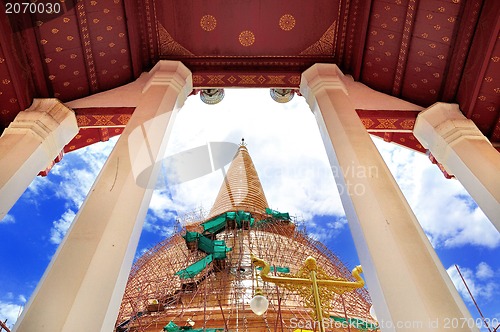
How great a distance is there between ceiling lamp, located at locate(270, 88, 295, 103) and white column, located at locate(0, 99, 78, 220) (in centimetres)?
268

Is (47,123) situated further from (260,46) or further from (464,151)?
(464,151)

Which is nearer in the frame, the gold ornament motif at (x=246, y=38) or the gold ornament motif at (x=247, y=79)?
the gold ornament motif at (x=246, y=38)

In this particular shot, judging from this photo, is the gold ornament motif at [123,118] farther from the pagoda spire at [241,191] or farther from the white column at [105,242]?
the pagoda spire at [241,191]

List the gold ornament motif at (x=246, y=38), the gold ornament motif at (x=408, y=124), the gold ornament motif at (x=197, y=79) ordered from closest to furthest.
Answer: the gold ornament motif at (x=408, y=124) < the gold ornament motif at (x=246, y=38) < the gold ornament motif at (x=197, y=79)

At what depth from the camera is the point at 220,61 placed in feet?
18.6

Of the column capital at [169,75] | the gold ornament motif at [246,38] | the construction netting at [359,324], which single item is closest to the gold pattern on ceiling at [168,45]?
the column capital at [169,75]

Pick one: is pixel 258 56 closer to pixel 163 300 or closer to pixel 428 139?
pixel 428 139

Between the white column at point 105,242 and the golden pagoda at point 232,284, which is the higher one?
the golden pagoda at point 232,284

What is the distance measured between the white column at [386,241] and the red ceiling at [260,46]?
131 centimetres

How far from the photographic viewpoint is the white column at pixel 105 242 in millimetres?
2469

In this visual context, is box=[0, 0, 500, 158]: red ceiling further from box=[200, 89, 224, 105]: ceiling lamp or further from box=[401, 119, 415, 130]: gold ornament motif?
box=[200, 89, 224, 105]: ceiling lamp

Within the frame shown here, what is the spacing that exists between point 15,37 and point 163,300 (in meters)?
4.84

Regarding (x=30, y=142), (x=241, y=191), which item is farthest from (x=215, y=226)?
(x=30, y=142)

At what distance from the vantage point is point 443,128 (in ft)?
15.6
